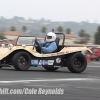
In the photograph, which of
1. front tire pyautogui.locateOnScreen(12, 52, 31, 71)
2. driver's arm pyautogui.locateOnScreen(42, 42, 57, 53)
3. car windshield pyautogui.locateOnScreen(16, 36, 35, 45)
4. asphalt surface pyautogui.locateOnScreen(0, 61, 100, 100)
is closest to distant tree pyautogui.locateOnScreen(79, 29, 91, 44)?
car windshield pyautogui.locateOnScreen(16, 36, 35, 45)

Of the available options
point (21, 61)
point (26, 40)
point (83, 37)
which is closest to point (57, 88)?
point (21, 61)

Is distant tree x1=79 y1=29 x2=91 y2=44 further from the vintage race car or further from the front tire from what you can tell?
the front tire

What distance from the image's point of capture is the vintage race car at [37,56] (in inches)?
616

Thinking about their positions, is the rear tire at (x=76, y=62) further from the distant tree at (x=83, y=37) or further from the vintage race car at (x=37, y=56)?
the distant tree at (x=83, y=37)

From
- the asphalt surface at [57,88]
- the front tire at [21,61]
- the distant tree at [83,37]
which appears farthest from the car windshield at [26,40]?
the distant tree at [83,37]

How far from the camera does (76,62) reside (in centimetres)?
1650

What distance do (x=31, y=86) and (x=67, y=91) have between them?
3.49 feet

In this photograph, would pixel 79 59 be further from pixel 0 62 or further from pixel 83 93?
pixel 83 93

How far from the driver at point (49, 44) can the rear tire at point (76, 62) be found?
0.75 meters

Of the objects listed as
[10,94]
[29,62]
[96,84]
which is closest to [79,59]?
[29,62]

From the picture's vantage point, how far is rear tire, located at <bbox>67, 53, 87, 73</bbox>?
16188 mm

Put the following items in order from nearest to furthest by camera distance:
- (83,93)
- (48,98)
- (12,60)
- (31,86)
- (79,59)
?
(48,98) → (83,93) → (31,86) → (12,60) → (79,59)

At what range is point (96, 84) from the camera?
473 inches

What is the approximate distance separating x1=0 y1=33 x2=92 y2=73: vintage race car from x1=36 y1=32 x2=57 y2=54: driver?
0.55 feet
